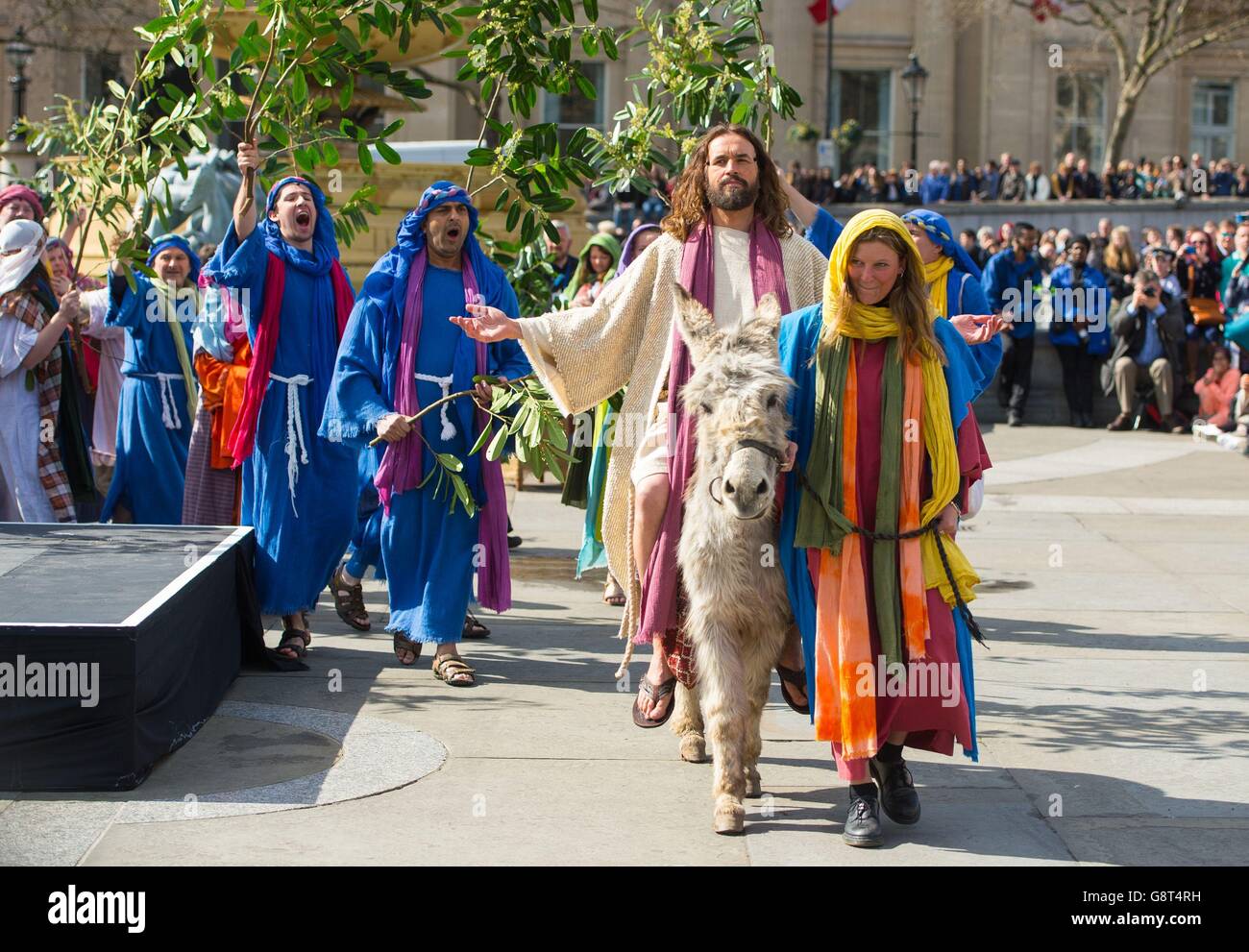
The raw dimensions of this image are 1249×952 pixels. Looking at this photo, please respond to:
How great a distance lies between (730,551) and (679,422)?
670mm

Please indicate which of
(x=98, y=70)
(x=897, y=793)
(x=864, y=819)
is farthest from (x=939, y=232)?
(x=98, y=70)

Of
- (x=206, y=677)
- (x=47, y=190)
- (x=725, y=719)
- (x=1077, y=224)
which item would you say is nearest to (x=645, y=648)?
(x=206, y=677)

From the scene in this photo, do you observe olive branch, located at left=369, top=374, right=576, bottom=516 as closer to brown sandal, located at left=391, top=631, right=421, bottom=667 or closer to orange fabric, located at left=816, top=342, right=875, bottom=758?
brown sandal, located at left=391, top=631, right=421, bottom=667

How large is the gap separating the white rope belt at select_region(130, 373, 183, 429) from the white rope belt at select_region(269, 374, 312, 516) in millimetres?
1351

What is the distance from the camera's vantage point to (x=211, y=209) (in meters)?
14.4

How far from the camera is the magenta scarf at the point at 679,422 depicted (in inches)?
230

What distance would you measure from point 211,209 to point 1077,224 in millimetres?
23154

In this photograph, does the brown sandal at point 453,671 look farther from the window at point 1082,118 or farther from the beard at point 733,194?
the window at point 1082,118

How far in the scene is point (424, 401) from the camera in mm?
7586

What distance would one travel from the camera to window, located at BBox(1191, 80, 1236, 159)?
153 feet

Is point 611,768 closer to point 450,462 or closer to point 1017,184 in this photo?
point 450,462

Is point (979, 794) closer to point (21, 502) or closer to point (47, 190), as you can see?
point (21, 502)

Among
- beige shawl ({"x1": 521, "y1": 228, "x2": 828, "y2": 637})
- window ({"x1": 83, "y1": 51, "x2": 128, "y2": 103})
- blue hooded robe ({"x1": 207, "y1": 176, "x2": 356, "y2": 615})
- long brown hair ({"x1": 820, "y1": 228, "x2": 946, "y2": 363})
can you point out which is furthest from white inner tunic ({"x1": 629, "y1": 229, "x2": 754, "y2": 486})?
window ({"x1": 83, "y1": 51, "x2": 128, "y2": 103})

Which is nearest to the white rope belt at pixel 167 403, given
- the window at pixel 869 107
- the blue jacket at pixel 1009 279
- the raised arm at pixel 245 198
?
the raised arm at pixel 245 198
